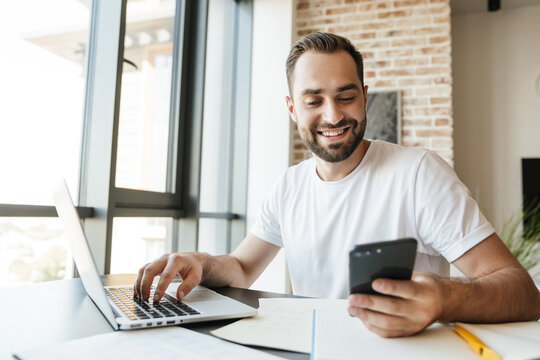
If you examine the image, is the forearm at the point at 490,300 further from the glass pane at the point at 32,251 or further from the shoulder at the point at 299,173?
the glass pane at the point at 32,251

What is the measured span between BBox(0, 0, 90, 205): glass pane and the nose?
3.53 feet

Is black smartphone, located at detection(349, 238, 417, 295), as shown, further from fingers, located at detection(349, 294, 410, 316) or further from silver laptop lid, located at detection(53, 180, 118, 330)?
silver laptop lid, located at detection(53, 180, 118, 330)

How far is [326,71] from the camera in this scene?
1.32 meters

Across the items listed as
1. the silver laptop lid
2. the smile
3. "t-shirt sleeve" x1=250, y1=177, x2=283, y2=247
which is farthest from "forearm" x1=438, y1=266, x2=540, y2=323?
"t-shirt sleeve" x1=250, y1=177, x2=283, y2=247

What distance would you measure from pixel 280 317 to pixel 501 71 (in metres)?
3.54

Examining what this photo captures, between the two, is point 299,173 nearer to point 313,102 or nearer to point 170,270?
point 313,102

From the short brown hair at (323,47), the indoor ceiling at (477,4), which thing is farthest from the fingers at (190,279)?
the indoor ceiling at (477,4)

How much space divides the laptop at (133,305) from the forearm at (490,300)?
35 centimetres

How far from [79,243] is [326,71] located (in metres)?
0.91

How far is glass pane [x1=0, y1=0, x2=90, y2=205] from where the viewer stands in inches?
56.5

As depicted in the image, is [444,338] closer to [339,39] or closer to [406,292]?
[406,292]

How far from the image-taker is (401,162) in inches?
49.1

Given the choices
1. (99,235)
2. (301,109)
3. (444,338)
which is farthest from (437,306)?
(99,235)

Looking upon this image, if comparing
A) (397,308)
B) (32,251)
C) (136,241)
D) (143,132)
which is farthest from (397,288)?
(143,132)
